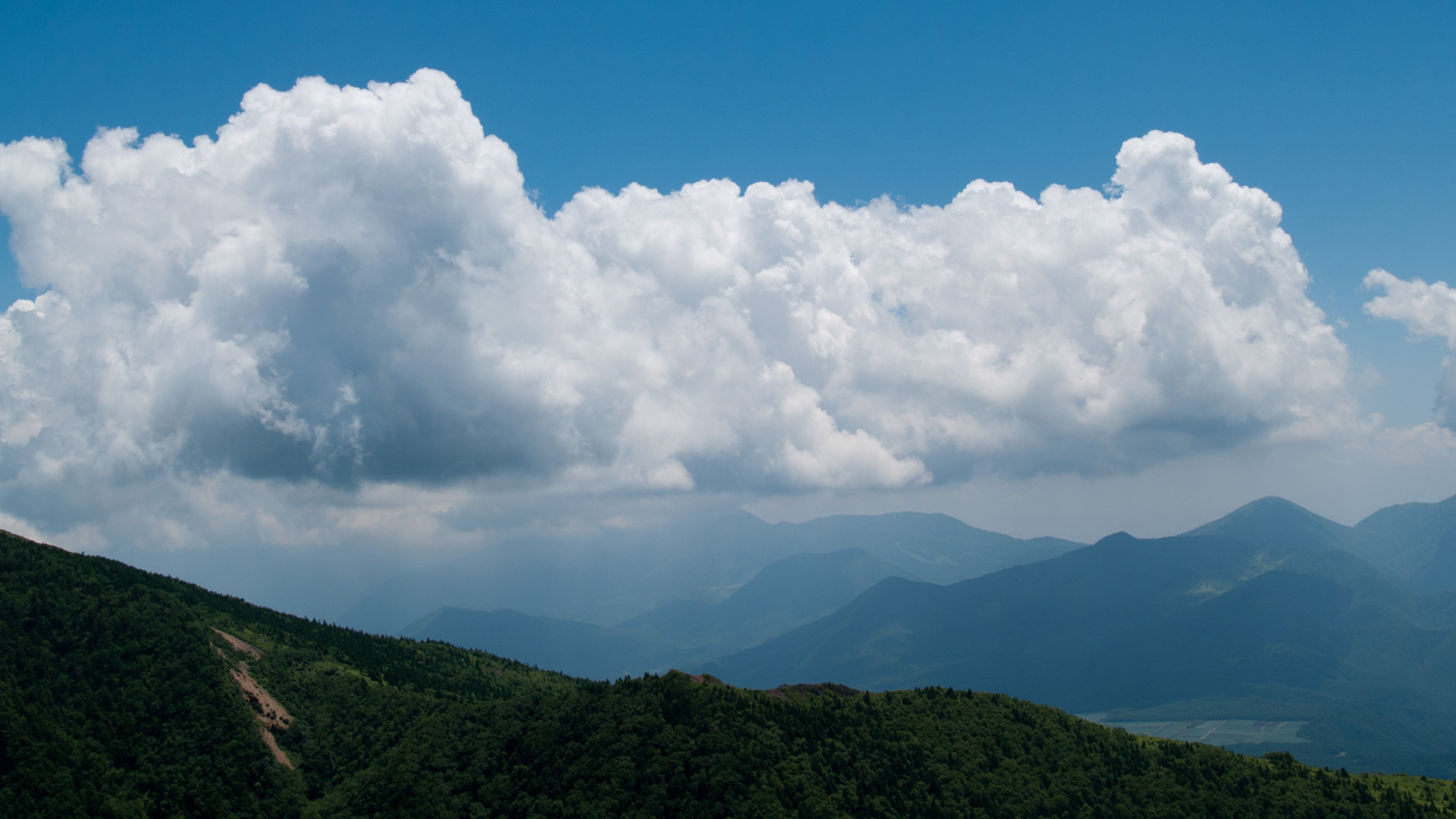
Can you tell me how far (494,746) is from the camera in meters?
107

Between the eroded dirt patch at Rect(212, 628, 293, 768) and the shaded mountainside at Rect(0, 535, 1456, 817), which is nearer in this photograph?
the shaded mountainside at Rect(0, 535, 1456, 817)

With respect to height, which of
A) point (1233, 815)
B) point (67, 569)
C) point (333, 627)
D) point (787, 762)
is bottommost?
point (1233, 815)

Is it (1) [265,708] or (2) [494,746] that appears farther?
(1) [265,708]

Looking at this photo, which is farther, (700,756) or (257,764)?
(257,764)

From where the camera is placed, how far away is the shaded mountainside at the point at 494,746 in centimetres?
9631

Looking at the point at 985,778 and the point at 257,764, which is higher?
the point at 257,764

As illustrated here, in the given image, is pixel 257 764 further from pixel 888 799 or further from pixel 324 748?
pixel 888 799

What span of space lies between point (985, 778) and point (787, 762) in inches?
1211

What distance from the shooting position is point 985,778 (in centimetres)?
11106

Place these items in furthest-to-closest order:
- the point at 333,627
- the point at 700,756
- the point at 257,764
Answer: the point at 333,627 < the point at 257,764 < the point at 700,756

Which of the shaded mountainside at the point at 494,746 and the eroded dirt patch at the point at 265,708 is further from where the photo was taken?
the eroded dirt patch at the point at 265,708

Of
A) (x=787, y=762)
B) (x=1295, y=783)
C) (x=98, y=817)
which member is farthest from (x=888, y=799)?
(x=98, y=817)

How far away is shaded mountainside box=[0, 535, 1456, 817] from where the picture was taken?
96.3 meters

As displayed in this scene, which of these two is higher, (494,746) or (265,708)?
(265,708)
